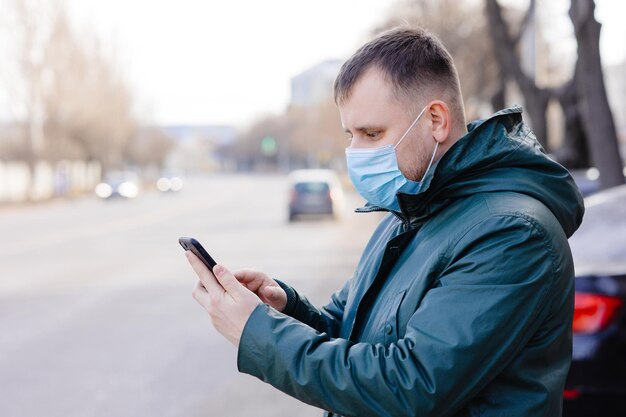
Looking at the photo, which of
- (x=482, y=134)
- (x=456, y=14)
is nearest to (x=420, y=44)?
(x=482, y=134)

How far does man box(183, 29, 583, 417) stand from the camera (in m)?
1.53

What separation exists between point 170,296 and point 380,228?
916 cm

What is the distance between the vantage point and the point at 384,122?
1760 millimetres

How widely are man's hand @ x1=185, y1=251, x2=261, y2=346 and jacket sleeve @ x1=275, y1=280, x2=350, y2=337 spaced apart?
452 millimetres

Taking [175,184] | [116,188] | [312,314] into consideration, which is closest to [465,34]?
[116,188]

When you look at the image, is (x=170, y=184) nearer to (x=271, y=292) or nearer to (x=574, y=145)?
(x=574, y=145)

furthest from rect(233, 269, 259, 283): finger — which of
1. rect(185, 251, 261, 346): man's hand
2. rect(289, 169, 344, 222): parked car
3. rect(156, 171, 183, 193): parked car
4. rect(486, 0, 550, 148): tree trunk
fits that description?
rect(156, 171, 183, 193): parked car

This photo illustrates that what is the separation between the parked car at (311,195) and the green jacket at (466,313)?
2412cm

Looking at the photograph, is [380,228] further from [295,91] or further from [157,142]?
[295,91]

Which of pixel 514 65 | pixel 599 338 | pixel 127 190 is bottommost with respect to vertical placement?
pixel 127 190

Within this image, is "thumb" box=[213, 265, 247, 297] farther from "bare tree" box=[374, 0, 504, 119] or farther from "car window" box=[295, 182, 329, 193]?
"bare tree" box=[374, 0, 504, 119]

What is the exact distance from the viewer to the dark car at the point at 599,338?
3.54m

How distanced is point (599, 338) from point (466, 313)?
7.72 feet

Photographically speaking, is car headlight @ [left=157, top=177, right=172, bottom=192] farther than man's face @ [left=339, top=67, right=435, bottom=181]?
Yes
